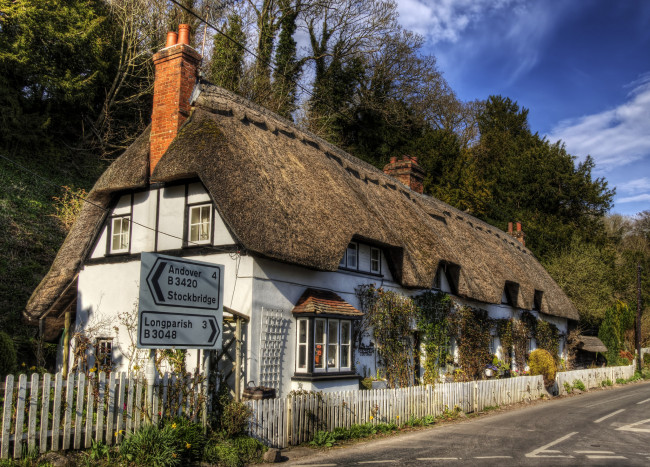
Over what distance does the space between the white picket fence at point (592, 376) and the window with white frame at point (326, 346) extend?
37.8 feet

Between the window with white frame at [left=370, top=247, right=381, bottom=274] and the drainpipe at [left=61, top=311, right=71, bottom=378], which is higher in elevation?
the window with white frame at [left=370, top=247, right=381, bottom=274]

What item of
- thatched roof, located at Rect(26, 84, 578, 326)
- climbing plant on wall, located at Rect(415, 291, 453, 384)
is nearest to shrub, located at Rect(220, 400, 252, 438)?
thatched roof, located at Rect(26, 84, 578, 326)

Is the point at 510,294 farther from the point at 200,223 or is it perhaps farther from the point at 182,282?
the point at 182,282

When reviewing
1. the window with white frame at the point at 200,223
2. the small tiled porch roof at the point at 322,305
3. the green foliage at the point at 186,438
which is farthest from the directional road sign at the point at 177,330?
the window with white frame at the point at 200,223

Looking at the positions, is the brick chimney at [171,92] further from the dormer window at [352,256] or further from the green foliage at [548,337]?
the green foliage at [548,337]

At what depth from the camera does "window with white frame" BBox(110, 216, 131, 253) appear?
13227 mm

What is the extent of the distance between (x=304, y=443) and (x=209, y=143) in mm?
6378

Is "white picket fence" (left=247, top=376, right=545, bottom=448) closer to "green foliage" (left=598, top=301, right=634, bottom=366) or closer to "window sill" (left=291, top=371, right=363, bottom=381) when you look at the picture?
"window sill" (left=291, top=371, right=363, bottom=381)

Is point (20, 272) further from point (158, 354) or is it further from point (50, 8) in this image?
point (50, 8)

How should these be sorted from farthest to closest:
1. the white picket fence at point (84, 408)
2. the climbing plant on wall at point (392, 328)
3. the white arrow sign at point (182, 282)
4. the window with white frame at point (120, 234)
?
the climbing plant on wall at point (392, 328) < the window with white frame at point (120, 234) < the white arrow sign at point (182, 282) < the white picket fence at point (84, 408)

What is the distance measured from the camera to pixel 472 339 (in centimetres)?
1941

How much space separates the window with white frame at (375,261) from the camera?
49.3 feet

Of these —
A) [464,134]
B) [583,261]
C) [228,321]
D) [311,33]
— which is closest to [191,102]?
[228,321]

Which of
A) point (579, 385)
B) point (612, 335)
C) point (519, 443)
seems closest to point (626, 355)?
point (612, 335)
